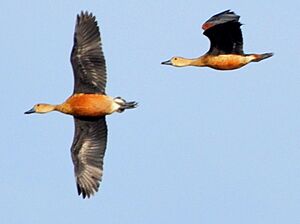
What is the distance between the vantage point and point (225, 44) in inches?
1233

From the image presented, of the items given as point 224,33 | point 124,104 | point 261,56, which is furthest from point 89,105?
point 261,56

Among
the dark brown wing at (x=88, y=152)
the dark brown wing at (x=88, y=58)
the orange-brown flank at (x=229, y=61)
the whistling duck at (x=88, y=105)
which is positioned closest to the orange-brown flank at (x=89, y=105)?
→ the whistling duck at (x=88, y=105)

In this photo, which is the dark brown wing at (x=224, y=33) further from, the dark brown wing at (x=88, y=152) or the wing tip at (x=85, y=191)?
the wing tip at (x=85, y=191)

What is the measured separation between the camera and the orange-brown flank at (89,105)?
29.7m

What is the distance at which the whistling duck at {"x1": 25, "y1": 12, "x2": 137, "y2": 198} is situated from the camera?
29.8m

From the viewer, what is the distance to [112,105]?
29.7 metres

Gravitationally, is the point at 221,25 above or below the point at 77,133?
above

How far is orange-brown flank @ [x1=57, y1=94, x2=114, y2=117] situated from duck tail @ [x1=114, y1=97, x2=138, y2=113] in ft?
0.49

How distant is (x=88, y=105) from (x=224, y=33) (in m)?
3.54

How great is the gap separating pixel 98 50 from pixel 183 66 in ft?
11.1

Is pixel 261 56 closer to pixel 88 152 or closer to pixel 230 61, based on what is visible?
pixel 230 61

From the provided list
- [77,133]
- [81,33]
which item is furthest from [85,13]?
[77,133]

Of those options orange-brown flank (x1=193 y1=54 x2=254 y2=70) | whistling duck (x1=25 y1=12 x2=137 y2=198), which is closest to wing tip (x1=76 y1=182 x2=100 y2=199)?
whistling duck (x1=25 y1=12 x2=137 y2=198)

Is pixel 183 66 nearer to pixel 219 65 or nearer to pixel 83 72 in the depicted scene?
pixel 219 65
